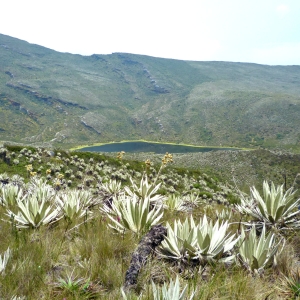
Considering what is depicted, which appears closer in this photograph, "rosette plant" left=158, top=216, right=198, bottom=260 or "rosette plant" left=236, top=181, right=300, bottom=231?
"rosette plant" left=158, top=216, right=198, bottom=260

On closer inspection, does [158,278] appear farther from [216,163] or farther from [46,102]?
[46,102]

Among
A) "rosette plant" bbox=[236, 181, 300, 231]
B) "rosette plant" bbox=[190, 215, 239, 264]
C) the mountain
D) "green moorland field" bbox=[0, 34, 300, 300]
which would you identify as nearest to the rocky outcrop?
"green moorland field" bbox=[0, 34, 300, 300]

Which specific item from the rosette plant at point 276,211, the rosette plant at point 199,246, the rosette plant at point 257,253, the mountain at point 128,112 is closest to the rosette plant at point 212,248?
the rosette plant at point 199,246

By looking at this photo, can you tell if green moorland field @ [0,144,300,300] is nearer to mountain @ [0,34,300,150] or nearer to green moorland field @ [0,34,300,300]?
green moorland field @ [0,34,300,300]

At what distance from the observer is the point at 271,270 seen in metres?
2.56

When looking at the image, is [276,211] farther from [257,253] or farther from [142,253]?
[142,253]

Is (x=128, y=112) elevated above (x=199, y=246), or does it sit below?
below

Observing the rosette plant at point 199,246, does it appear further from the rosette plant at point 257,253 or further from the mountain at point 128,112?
the mountain at point 128,112

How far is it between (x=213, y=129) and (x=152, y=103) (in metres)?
57.1

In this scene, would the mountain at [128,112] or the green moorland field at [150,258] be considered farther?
the mountain at [128,112]

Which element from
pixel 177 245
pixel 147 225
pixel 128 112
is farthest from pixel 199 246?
pixel 128 112

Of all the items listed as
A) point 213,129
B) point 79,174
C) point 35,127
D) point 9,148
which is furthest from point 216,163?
point 35,127

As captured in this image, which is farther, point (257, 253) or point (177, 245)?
point (177, 245)

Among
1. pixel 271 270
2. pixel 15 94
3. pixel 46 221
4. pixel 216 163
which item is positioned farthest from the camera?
pixel 15 94
